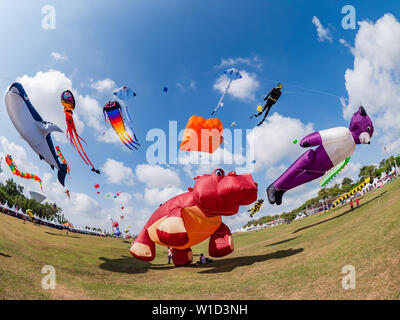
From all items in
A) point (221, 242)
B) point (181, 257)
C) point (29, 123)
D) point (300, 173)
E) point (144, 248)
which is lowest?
point (181, 257)

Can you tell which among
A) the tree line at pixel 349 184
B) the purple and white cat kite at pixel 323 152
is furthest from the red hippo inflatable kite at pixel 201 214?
the tree line at pixel 349 184

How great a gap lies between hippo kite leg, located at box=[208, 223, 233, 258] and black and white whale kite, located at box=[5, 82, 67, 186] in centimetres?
1041

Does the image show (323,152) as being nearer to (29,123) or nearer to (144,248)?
(144,248)

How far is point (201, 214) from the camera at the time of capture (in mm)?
9711

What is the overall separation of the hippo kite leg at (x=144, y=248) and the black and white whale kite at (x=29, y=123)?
25.0 feet

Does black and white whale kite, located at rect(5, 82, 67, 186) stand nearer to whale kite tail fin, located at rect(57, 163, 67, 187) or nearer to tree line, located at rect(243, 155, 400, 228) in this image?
whale kite tail fin, located at rect(57, 163, 67, 187)

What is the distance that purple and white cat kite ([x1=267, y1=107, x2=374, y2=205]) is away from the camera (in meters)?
12.1

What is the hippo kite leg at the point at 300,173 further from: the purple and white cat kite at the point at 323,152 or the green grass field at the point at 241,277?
the green grass field at the point at 241,277

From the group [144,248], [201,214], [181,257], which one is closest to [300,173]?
[201,214]

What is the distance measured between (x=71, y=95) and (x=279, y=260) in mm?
13640

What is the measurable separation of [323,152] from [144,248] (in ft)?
34.7

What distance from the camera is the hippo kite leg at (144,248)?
33.6 ft

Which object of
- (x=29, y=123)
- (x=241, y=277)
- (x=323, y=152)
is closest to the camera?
(x=241, y=277)

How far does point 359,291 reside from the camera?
16.4 feet
